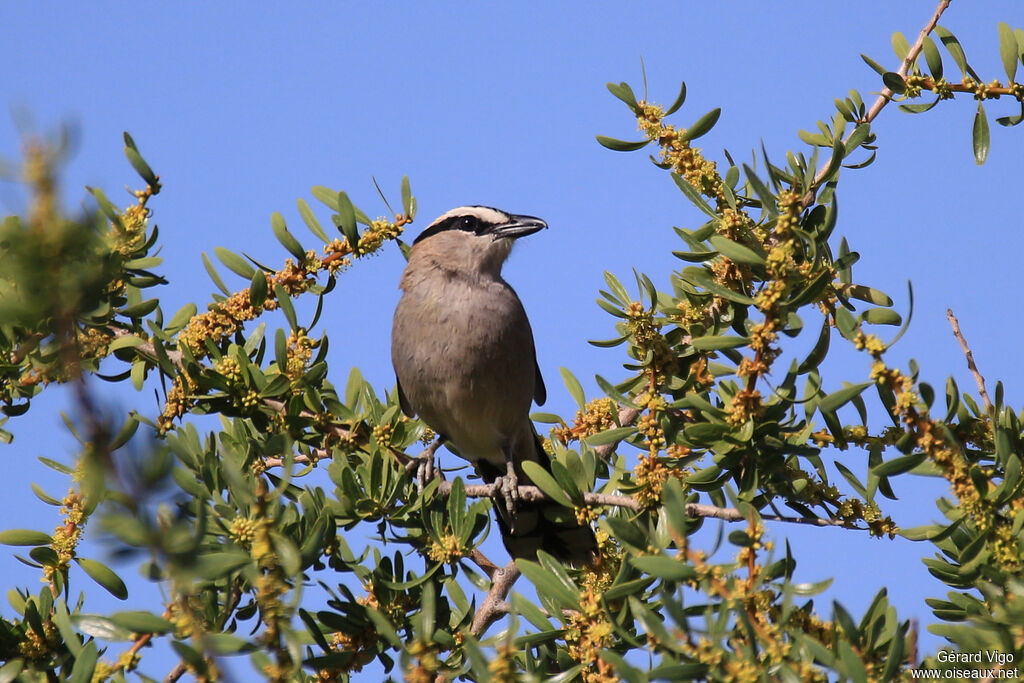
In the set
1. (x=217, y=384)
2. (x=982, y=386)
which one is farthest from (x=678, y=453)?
(x=217, y=384)

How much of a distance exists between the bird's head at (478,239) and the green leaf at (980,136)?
3569 millimetres

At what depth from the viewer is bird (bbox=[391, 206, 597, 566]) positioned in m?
6.02

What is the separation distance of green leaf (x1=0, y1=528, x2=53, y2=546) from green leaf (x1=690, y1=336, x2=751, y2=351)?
7.59 feet

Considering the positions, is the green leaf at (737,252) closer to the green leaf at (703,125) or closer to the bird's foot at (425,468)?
the green leaf at (703,125)

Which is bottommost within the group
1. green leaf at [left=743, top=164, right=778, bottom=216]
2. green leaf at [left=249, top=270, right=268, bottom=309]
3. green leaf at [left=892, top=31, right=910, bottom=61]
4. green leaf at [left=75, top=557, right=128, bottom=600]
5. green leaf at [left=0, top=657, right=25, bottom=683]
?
green leaf at [left=0, top=657, right=25, bottom=683]

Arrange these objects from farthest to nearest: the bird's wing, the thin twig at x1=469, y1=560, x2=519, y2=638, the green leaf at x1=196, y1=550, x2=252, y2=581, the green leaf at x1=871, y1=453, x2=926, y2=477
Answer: the bird's wing, the thin twig at x1=469, y1=560, x2=519, y2=638, the green leaf at x1=871, y1=453, x2=926, y2=477, the green leaf at x1=196, y1=550, x2=252, y2=581

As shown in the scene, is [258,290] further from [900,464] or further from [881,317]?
[900,464]

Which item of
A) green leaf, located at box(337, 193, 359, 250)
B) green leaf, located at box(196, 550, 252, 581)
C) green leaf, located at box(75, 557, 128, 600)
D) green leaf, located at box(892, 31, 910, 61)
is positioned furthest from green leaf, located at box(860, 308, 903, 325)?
green leaf, located at box(75, 557, 128, 600)

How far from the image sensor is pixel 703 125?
3430 millimetres

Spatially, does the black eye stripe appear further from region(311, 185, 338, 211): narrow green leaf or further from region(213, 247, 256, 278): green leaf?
region(213, 247, 256, 278): green leaf

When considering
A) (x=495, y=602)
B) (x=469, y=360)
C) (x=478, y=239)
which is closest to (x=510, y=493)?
(x=469, y=360)

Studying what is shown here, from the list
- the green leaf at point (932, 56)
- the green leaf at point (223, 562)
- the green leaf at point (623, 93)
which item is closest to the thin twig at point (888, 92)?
the green leaf at point (932, 56)

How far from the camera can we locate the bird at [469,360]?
6016 millimetres

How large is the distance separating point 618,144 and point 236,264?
1720mm
